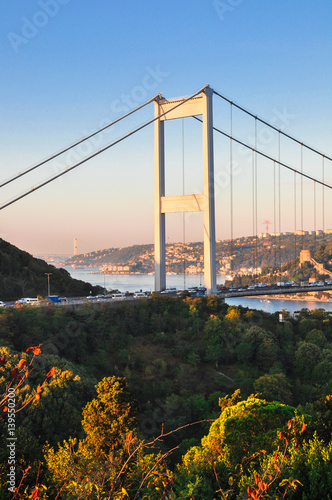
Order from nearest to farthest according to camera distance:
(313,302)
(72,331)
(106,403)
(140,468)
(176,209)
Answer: (140,468) < (106,403) < (72,331) < (176,209) < (313,302)

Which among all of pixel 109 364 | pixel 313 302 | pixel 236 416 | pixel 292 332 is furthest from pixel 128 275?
pixel 236 416

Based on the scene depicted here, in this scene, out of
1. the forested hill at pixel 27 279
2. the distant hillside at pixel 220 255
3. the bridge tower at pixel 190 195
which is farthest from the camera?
the distant hillside at pixel 220 255

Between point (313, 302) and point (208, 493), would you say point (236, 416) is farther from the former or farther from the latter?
point (313, 302)

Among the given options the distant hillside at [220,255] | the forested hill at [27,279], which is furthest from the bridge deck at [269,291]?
the distant hillside at [220,255]

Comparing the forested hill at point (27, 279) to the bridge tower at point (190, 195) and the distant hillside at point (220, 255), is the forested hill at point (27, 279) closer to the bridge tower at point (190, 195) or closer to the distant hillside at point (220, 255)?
the bridge tower at point (190, 195)

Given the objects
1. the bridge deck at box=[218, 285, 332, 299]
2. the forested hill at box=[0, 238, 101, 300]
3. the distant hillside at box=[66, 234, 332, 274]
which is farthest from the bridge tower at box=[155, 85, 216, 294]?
the distant hillside at box=[66, 234, 332, 274]

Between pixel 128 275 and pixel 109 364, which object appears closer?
pixel 109 364

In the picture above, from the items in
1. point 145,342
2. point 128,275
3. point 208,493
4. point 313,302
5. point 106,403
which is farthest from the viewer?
point 128,275
